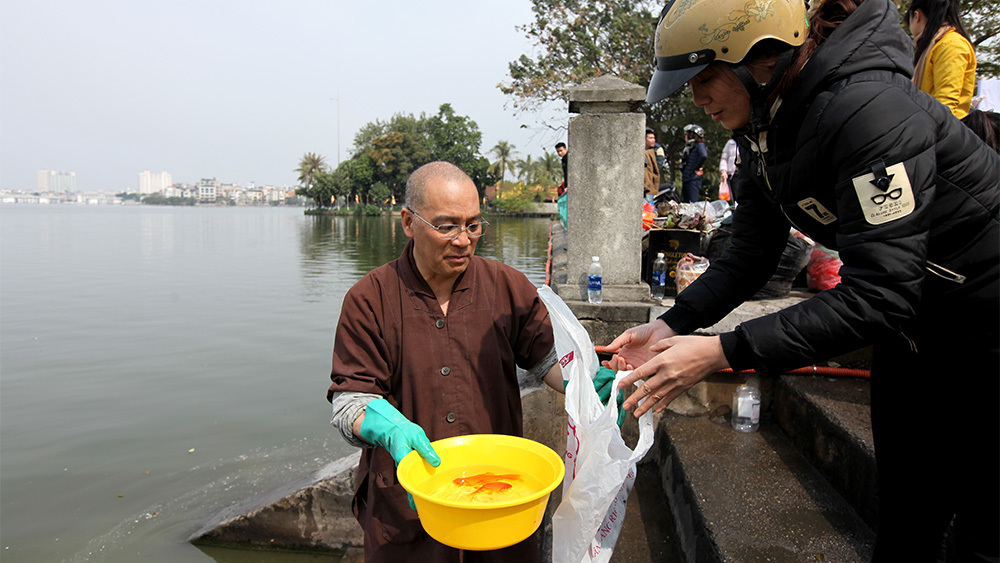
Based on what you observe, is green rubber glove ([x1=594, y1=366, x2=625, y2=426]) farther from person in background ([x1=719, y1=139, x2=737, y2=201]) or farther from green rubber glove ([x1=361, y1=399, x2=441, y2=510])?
person in background ([x1=719, y1=139, x2=737, y2=201])

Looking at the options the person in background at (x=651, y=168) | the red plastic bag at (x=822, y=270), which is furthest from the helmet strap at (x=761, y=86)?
the person in background at (x=651, y=168)

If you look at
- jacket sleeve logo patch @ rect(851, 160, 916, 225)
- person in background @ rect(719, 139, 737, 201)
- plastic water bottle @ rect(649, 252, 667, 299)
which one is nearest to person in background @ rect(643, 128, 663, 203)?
person in background @ rect(719, 139, 737, 201)

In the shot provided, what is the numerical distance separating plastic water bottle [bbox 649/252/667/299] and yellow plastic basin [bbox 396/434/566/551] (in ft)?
9.65

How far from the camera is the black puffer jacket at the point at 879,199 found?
1433 mm

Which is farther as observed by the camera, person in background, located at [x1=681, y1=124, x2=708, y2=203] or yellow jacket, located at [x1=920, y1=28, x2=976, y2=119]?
person in background, located at [x1=681, y1=124, x2=708, y2=203]

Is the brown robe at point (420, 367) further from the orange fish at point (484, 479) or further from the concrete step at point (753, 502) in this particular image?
the concrete step at point (753, 502)

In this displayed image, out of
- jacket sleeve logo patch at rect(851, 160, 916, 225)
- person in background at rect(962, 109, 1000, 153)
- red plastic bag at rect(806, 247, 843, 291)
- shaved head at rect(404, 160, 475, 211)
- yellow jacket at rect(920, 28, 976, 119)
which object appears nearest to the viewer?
jacket sleeve logo patch at rect(851, 160, 916, 225)

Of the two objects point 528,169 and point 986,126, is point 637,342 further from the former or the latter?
point 528,169

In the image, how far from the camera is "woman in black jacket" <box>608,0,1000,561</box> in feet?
4.75

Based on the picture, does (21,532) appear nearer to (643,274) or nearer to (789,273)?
(643,274)

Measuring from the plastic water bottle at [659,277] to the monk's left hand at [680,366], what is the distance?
3.18 metres

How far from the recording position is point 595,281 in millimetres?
4324

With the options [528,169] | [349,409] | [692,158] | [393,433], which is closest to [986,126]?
[393,433]

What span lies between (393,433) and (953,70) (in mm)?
3905
